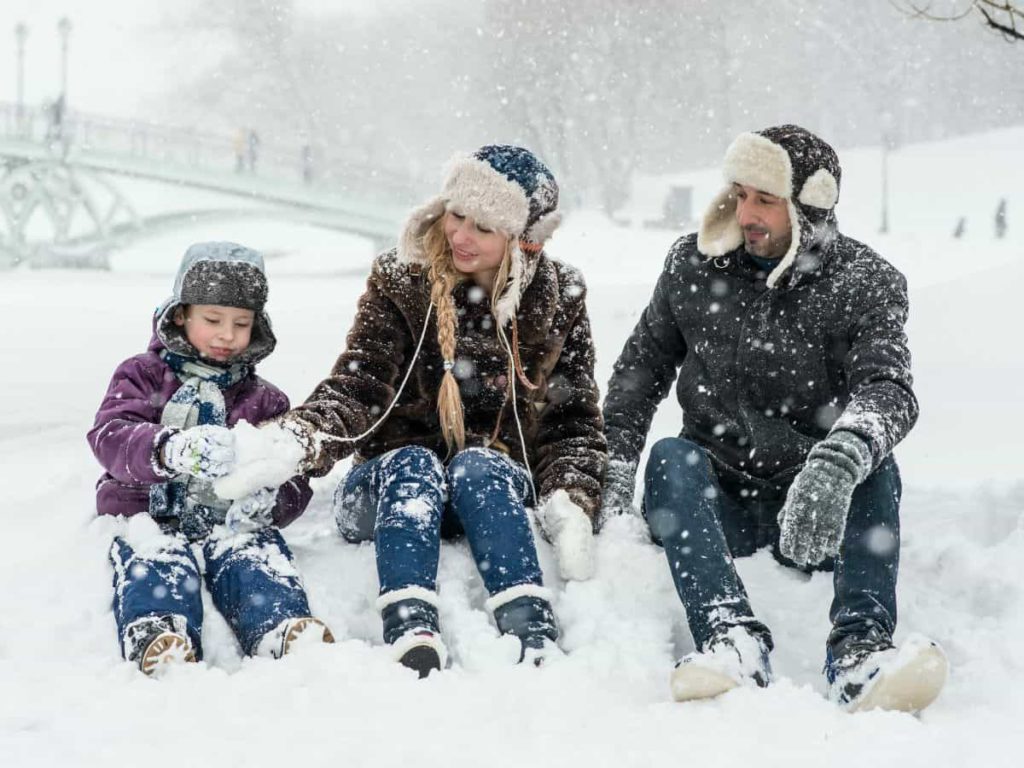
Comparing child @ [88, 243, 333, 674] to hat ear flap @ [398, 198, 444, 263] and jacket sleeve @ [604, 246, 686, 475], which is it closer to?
hat ear flap @ [398, 198, 444, 263]

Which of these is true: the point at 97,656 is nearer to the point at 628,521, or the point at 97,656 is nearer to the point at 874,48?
the point at 628,521

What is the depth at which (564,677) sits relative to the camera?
103 inches

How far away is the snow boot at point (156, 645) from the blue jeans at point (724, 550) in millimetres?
1297

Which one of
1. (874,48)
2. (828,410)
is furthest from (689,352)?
(874,48)

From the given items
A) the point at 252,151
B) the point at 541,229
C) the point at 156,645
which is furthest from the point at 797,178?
the point at 252,151

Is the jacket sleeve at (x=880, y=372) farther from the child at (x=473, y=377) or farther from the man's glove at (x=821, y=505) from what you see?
the child at (x=473, y=377)

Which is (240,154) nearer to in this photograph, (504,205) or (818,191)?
(504,205)

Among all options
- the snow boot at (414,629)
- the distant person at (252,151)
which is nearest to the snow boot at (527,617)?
the snow boot at (414,629)

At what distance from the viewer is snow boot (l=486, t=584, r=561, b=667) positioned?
2.76 m

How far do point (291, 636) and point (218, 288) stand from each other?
1.21m

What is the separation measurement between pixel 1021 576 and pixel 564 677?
5.28ft

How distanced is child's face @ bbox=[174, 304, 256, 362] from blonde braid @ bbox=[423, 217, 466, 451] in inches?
24.8

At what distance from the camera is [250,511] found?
3.17 meters

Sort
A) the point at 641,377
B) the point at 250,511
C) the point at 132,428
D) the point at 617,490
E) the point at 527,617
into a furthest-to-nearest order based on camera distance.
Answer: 1. the point at 641,377
2. the point at 617,490
3. the point at 250,511
4. the point at 132,428
5. the point at 527,617
